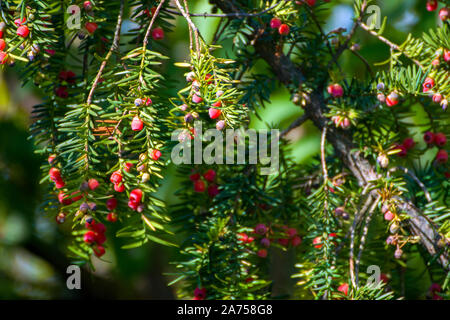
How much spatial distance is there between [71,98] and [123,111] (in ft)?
0.47

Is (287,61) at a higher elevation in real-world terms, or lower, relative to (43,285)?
higher

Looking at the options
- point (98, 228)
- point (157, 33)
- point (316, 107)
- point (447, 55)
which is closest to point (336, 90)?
point (316, 107)

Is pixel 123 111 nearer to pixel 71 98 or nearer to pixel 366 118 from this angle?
pixel 71 98

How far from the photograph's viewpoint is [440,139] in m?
0.68

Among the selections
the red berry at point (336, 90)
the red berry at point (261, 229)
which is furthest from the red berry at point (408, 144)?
the red berry at point (261, 229)

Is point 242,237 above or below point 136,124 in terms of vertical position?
below

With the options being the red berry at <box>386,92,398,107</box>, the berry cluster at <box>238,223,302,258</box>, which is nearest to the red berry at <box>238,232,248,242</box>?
the berry cluster at <box>238,223,302,258</box>

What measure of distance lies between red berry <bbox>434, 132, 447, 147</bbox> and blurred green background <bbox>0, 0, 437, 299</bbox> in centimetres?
51

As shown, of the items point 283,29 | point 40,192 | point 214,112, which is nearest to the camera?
point 214,112

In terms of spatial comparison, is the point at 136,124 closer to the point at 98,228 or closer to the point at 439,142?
the point at 98,228

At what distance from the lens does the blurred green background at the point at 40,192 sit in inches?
49.9

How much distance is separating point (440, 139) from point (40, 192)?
1046mm
